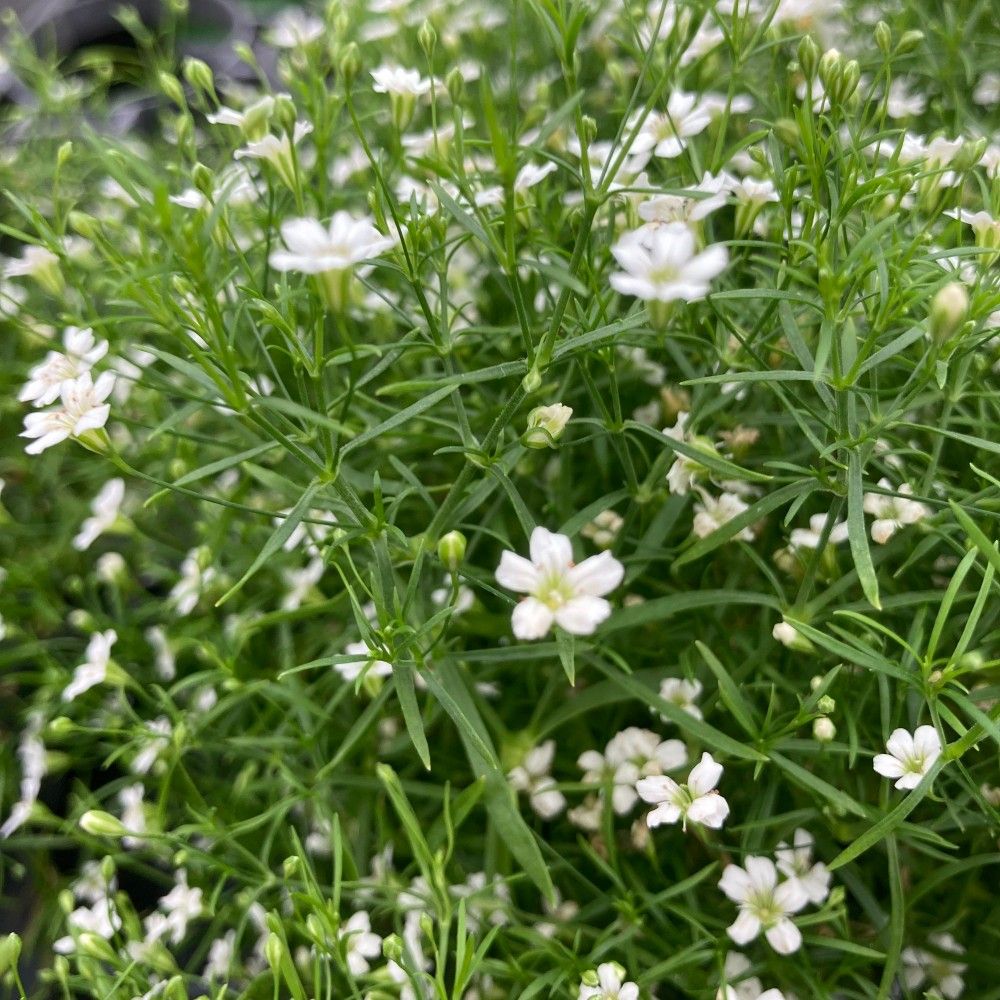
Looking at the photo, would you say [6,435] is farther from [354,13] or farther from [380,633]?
[380,633]

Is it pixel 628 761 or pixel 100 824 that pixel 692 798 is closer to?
pixel 628 761

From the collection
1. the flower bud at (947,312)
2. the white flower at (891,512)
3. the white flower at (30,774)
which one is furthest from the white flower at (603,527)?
the white flower at (30,774)

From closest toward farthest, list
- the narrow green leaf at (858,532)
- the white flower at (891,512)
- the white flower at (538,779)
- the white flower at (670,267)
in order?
the white flower at (670,267), the narrow green leaf at (858,532), the white flower at (891,512), the white flower at (538,779)

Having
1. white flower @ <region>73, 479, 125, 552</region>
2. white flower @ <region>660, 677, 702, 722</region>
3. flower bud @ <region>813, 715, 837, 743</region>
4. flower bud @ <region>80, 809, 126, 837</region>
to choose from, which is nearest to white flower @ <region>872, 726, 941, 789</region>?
flower bud @ <region>813, 715, 837, 743</region>

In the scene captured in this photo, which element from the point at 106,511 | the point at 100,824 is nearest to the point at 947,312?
the point at 100,824

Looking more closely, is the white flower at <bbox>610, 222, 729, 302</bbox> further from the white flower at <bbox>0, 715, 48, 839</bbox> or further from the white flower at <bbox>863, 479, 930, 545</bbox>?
the white flower at <bbox>0, 715, 48, 839</bbox>

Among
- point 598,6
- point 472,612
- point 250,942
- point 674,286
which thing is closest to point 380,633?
point 472,612

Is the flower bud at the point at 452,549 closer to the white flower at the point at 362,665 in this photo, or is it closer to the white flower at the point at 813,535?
the white flower at the point at 362,665
